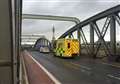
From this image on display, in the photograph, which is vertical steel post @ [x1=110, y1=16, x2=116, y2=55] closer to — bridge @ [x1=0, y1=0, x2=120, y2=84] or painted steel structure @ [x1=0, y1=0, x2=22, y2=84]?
bridge @ [x1=0, y1=0, x2=120, y2=84]

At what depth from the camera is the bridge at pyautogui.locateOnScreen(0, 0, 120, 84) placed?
3193mm

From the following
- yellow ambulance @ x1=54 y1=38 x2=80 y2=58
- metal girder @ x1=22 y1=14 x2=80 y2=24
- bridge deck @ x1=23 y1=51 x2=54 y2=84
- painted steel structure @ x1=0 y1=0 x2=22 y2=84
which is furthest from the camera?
metal girder @ x1=22 y1=14 x2=80 y2=24

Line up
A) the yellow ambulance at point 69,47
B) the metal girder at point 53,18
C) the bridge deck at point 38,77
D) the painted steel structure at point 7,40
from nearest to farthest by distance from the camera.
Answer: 1. the painted steel structure at point 7,40
2. the bridge deck at point 38,77
3. the yellow ambulance at point 69,47
4. the metal girder at point 53,18

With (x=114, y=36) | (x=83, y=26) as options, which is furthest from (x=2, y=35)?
(x=83, y=26)

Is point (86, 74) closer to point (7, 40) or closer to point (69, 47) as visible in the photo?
point (7, 40)

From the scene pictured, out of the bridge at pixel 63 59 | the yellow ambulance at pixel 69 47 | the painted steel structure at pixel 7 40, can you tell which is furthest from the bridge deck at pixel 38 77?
the yellow ambulance at pixel 69 47

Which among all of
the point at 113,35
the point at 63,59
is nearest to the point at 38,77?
the point at 113,35

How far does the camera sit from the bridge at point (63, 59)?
319 centimetres

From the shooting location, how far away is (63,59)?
38719 millimetres

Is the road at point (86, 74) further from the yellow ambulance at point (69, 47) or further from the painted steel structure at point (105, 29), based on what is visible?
the yellow ambulance at point (69, 47)

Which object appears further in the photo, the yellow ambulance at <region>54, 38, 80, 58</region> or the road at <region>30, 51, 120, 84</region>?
the yellow ambulance at <region>54, 38, 80, 58</region>

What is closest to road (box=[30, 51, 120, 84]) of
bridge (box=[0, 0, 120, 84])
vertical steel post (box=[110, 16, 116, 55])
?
bridge (box=[0, 0, 120, 84])

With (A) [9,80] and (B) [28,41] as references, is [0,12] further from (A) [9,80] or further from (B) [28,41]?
(B) [28,41]

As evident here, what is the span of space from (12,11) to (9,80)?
2.54 feet
